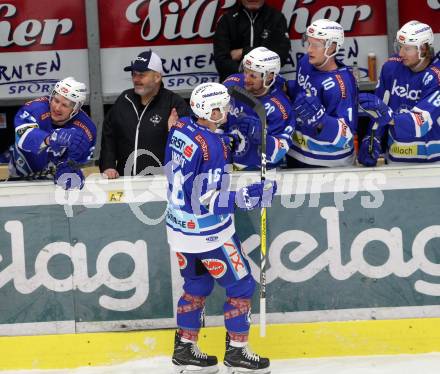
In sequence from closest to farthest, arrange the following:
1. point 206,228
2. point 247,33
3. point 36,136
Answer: point 206,228, point 36,136, point 247,33

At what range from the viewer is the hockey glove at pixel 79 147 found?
→ 669cm

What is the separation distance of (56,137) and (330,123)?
1.59m

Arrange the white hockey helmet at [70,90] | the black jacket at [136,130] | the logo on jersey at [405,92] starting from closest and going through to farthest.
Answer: the white hockey helmet at [70,90] < the logo on jersey at [405,92] < the black jacket at [136,130]

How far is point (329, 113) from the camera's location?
6859 millimetres

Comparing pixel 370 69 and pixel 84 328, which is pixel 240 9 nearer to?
pixel 370 69

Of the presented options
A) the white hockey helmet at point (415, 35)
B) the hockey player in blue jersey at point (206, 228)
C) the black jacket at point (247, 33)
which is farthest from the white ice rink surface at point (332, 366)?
the black jacket at point (247, 33)

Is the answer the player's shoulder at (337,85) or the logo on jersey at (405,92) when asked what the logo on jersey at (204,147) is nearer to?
the player's shoulder at (337,85)

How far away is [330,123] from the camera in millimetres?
6742

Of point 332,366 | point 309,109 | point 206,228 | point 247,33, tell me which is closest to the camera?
point 206,228

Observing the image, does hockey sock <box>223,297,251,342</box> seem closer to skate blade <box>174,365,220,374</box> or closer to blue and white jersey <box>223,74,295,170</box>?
skate blade <box>174,365,220,374</box>

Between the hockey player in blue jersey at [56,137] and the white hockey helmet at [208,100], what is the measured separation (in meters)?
0.87

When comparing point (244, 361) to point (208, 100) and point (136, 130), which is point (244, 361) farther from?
point (136, 130)

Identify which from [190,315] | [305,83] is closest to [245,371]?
[190,315]

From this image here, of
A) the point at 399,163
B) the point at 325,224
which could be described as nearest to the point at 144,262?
the point at 325,224
